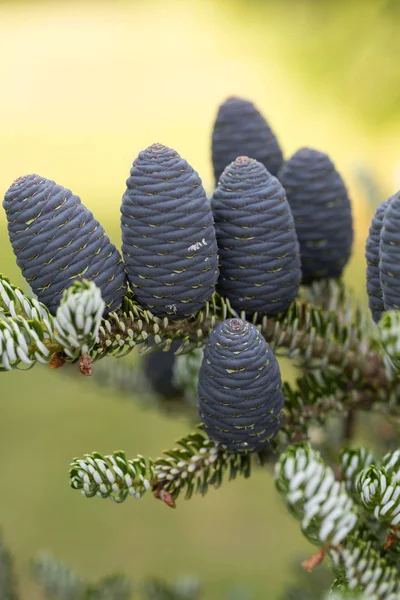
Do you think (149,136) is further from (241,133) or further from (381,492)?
(381,492)

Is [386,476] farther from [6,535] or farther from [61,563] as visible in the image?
[6,535]

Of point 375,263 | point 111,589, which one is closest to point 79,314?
point 375,263

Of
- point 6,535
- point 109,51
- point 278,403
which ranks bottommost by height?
point 6,535

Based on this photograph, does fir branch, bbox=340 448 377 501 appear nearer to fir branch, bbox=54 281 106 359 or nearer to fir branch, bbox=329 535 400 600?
fir branch, bbox=329 535 400 600

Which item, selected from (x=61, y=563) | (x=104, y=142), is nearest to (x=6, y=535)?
(x=61, y=563)

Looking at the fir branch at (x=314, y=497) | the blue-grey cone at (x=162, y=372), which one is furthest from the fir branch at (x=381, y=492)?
the blue-grey cone at (x=162, y=372)

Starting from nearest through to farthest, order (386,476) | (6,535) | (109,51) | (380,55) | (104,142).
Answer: (386,476), (6,535), (380,55), (104,142), (109,51)
